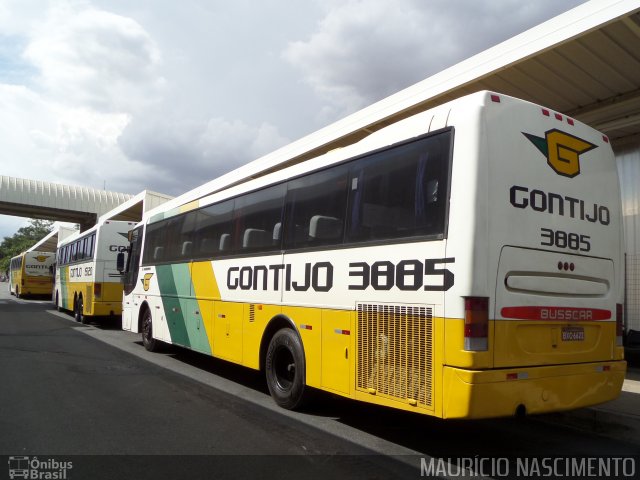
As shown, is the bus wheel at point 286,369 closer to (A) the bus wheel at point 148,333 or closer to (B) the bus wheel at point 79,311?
(A) the bus wheel at point 148,333

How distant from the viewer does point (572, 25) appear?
673cm

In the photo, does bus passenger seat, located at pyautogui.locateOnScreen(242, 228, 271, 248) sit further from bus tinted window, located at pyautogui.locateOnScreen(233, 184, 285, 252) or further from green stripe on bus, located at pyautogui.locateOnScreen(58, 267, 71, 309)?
green stripe on bus, located at pyautogui.locateOnScreen(58, 267, 71, 309)

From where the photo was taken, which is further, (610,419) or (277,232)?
(277,232)

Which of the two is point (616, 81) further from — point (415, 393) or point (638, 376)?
point (415, 393)

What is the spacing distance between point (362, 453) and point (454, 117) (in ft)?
10.4

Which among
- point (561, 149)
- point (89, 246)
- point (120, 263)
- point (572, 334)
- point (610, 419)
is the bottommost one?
point (610, 419)

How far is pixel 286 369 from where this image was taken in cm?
675

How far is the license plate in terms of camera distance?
479 cm

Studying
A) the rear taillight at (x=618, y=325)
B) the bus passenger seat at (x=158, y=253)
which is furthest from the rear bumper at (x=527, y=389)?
the bus passenger seat at (x=158, y=253)

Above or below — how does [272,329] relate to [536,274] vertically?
below

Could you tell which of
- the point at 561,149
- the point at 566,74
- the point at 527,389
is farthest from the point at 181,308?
the point at 566,74

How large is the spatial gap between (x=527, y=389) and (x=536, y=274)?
991mm

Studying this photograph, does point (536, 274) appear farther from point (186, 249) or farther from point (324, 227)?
point (186, 249)

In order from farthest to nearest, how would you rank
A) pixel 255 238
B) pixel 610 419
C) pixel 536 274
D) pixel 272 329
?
pixel 255 238 → pixel 272 329 → pixel 610 419 → pixel 536 274
